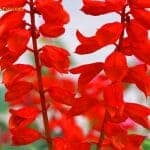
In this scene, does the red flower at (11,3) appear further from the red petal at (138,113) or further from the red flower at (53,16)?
the red petal at (138,113)

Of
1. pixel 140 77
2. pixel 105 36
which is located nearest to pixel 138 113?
pixel 140 77

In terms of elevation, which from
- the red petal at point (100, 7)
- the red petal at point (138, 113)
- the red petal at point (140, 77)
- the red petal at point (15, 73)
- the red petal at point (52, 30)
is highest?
the red petal at point (100, 7)

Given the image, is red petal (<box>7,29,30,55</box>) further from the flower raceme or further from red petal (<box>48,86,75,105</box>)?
red petal (<box>48,86,75,105</box>)

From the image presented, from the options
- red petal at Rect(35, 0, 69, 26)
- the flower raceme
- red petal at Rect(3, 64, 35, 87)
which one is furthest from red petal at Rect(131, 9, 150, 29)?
red petal at Rect(3, 64, 35, 87)

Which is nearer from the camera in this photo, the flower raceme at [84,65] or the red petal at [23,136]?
the flower raceme at [84,65]

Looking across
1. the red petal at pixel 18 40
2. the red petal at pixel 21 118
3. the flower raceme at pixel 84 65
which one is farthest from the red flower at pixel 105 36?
the red petal at pixel 21 118

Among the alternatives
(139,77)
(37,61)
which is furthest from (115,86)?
(37,61)

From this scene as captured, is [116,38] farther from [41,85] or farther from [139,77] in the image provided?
[41,85]

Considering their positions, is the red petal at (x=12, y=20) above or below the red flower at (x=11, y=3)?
below
